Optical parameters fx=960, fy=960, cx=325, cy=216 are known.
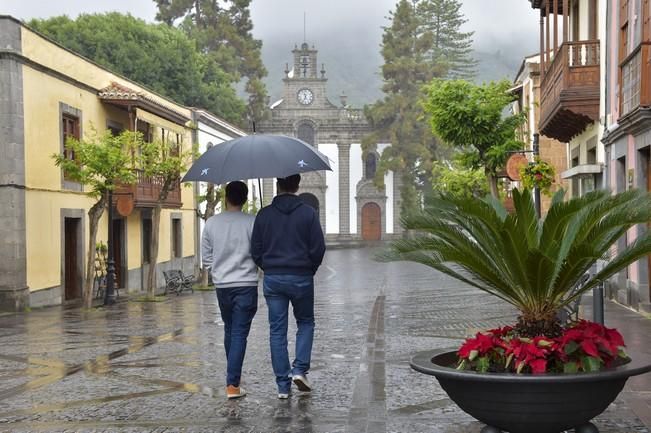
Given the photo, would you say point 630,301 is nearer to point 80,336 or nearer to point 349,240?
point 80,336

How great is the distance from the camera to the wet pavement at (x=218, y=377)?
660cm

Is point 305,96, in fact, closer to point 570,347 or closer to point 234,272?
point 234,272

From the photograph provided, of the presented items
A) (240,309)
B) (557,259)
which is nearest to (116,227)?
(240,309)

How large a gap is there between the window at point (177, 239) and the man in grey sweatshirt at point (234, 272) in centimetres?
2570

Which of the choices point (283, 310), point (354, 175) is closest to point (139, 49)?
point (354, 175)

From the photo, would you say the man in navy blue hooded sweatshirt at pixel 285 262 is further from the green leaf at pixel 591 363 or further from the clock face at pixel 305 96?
the clock face at pixel 305 96

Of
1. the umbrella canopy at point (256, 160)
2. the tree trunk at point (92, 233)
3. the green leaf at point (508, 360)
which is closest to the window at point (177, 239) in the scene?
the tree trunk at point (92, 233)

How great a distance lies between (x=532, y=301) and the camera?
5.40 meters

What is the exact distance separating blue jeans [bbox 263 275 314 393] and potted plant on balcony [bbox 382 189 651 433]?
5.68 feet

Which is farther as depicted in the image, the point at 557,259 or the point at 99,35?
the point at 99,35

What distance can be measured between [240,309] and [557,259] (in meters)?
2.94

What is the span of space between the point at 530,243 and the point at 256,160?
2.82 meters

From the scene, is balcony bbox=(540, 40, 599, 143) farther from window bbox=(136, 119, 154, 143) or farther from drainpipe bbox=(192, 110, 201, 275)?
drainpipe bbox=(192, 110, 201, 275)

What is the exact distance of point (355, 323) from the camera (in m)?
14.1
